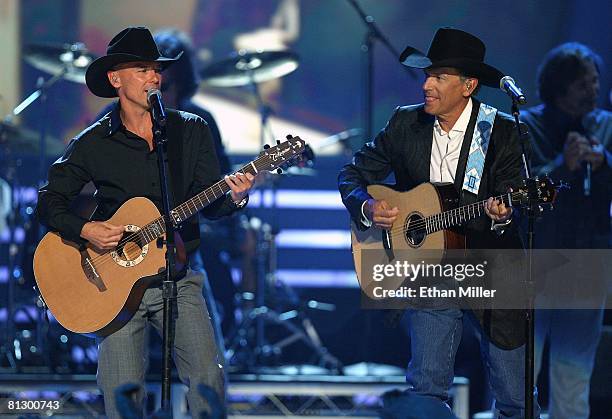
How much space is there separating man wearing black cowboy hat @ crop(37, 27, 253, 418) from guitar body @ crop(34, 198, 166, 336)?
77 mm

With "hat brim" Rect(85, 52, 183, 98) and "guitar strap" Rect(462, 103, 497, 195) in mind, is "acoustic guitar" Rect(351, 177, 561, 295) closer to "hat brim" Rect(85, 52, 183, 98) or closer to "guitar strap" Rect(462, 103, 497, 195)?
"guitar strap" Rect(462, 103, 497, 195)

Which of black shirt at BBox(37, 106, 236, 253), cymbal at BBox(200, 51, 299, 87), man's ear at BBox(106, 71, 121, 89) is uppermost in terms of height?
cymbal at BBox(200, 51, 299, 87)

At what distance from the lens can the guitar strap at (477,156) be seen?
5.89 m

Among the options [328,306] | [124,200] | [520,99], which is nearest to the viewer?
[520,99]

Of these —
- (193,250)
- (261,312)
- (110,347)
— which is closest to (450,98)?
(193,250)

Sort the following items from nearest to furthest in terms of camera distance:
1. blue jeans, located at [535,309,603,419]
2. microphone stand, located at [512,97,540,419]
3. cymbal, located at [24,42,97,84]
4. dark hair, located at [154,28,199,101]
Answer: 1. microphone stand, located at [512,97,540,419]
2. blue jeans, located at [535,309,603,419]
3. dark hair, located at [154,28,199,101]
4. cymbal, located at [24,42,97,84]

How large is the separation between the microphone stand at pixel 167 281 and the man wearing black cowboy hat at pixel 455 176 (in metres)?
1.21

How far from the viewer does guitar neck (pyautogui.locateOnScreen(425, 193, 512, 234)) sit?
5797 millimetres

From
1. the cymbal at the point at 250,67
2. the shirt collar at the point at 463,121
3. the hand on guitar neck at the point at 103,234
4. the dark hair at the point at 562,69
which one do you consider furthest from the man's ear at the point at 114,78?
the dark hair at the point at 562,69

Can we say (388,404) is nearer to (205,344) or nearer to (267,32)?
(205,344)

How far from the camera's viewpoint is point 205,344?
19.0 feet

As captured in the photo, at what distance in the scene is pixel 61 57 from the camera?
8.67 metres

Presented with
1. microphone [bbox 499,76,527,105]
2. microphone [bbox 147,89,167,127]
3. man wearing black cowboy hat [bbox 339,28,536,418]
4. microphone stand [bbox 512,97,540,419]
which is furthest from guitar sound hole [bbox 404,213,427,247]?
microphone [bbox 147,89,167,127]

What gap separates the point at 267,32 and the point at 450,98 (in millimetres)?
4211
